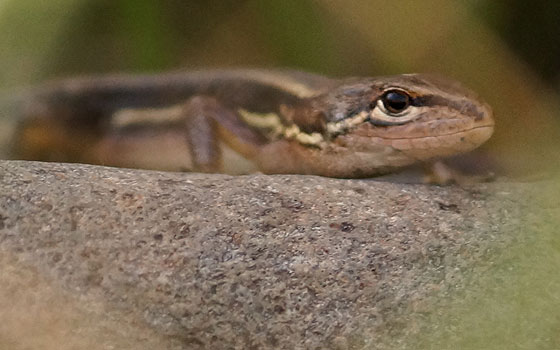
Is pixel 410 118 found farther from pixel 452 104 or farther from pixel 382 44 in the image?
pixel 382 44

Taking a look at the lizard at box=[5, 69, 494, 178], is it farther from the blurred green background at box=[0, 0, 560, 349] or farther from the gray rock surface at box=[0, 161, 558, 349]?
the gray rock surface at box=[0, 161, 558, 349]

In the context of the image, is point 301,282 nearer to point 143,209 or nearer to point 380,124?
point 143,209

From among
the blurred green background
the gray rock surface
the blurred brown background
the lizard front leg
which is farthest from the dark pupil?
the blurred brown background

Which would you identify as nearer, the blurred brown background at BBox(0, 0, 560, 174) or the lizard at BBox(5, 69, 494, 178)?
the lizard at BBox(5, 69, 494, 178)

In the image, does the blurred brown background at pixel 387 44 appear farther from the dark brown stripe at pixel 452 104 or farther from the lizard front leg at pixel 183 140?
the dark brown stripe at pixel 452 104

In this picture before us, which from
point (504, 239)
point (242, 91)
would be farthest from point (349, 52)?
point (504, 239)

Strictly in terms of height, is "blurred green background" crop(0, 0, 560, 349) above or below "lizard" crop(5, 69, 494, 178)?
above

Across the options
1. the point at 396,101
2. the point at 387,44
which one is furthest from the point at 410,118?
the point at 387,44
